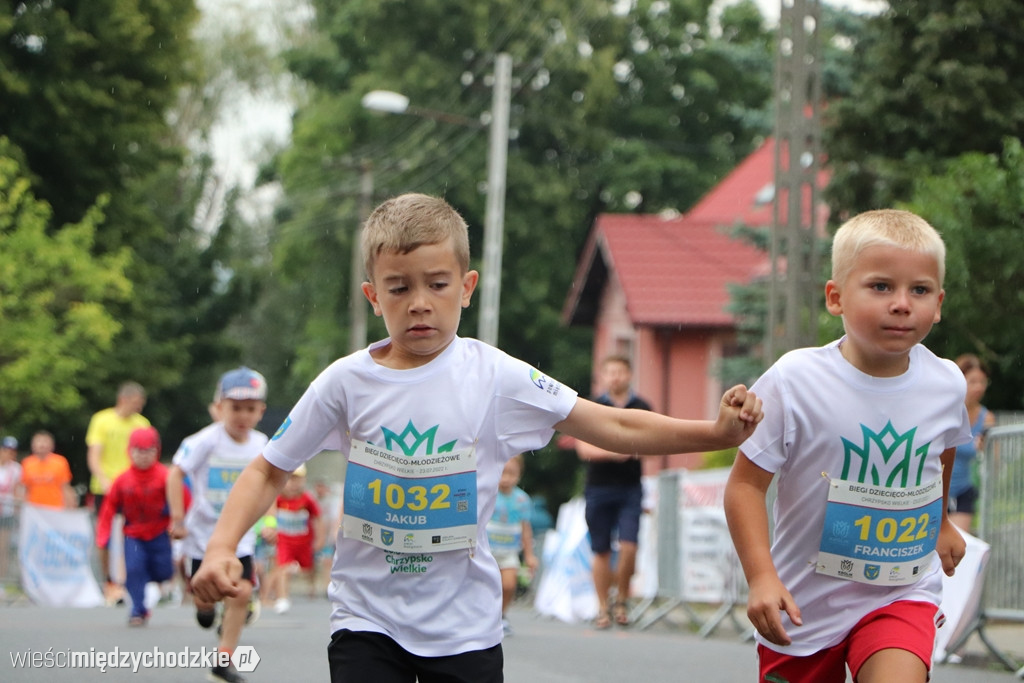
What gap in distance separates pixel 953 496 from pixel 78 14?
73.6 ft

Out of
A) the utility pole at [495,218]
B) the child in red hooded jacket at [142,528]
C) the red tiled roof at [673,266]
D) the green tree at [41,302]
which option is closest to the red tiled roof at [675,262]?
the red tiled roof at [673,266]

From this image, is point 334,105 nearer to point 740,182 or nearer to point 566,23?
point 566,23

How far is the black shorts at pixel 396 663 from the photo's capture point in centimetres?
431

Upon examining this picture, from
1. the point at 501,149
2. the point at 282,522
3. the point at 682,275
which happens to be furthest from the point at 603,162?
the point at 282,522

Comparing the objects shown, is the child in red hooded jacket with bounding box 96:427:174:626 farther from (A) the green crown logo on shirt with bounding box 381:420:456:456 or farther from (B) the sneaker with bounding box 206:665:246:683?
(A) the green crown logo on shirt with bounding box 381:420:456:456

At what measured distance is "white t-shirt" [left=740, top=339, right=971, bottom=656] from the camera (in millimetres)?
4473

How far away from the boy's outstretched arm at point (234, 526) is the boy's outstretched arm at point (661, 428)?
84 centimetres

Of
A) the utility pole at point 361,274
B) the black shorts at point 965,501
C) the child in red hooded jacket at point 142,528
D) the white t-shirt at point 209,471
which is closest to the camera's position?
the white t-shirt at point 209,471

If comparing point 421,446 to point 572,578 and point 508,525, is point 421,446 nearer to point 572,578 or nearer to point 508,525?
point 508,525

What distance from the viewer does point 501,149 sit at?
28.4 metres

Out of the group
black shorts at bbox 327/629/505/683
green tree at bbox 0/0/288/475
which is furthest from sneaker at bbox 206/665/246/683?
green tree at bbox 0/0/288/475

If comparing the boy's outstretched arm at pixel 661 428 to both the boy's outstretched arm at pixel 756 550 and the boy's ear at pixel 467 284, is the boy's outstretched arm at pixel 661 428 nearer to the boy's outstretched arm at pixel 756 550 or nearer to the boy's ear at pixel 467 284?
the boy's outstretched arm at pixel 756 550

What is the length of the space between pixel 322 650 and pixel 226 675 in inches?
83.5

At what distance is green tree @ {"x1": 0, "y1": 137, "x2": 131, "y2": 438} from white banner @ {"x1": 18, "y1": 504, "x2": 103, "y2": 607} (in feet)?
18.3
